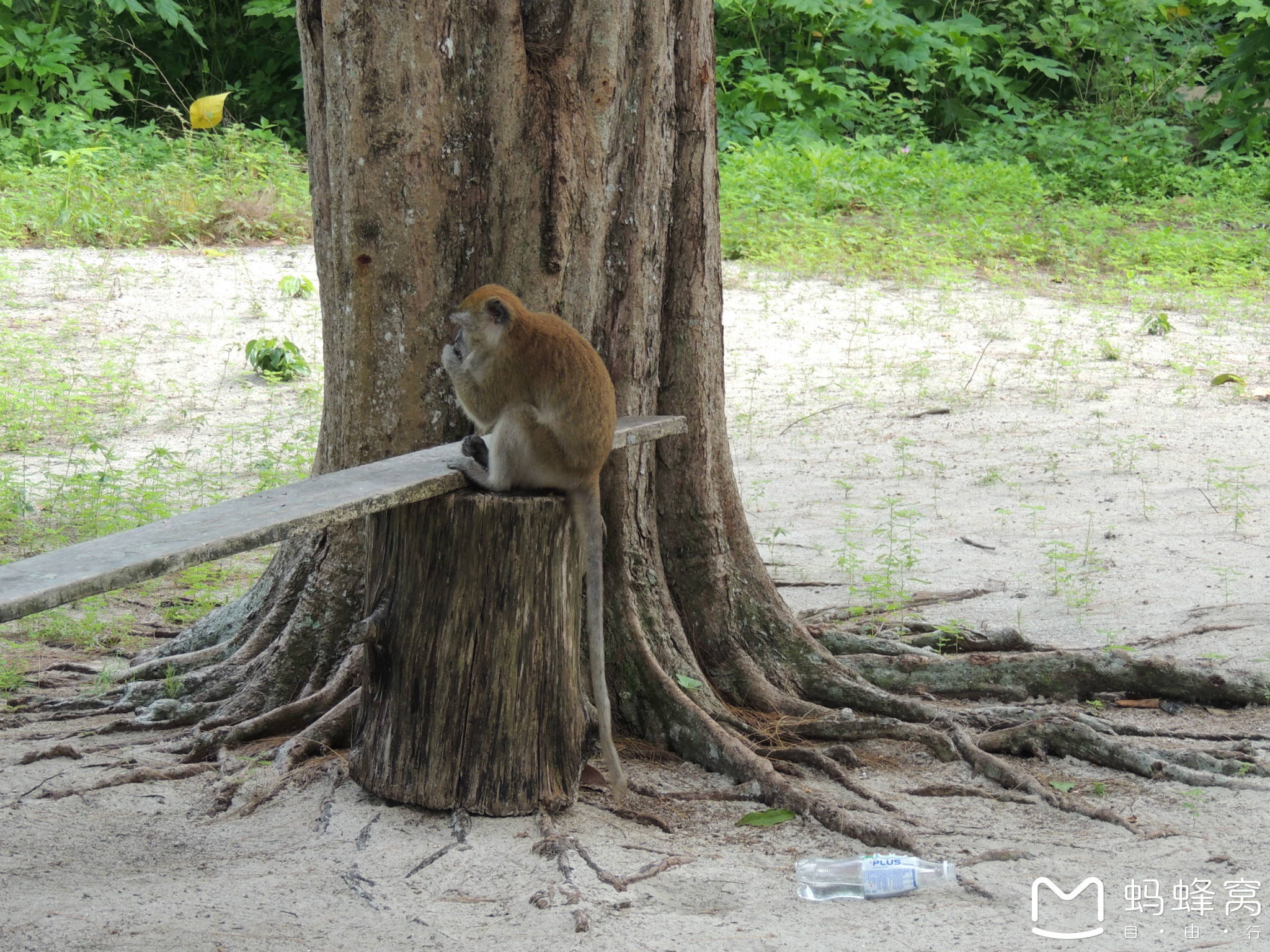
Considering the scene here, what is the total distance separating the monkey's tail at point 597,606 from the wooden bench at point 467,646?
55mm

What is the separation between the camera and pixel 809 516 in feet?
23.0

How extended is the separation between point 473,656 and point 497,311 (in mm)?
980

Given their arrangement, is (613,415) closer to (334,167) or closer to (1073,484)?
(334,167)

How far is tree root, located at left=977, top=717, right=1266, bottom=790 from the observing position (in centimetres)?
412

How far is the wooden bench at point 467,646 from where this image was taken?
357cm

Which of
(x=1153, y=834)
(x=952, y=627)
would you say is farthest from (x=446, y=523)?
(x=952, y=627)

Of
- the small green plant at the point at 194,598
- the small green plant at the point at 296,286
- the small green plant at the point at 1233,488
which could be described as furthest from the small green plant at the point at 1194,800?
the small green plant at the point at 296,286

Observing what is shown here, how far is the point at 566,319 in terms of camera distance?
13.6ft

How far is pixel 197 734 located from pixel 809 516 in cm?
376

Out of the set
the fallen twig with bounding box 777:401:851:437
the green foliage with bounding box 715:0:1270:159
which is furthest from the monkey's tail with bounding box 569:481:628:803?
the green foliage with bounding box 715:0:1270:159

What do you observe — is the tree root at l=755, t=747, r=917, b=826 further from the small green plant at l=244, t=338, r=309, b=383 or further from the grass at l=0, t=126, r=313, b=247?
the grass at l=0, t=126, r=313, b=247

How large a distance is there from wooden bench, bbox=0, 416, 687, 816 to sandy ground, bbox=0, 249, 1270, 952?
125 millimetres

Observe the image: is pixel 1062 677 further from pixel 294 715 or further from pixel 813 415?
pixel 813 415

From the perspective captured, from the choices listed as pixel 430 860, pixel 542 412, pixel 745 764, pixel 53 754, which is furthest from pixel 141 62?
pixel 430 860
